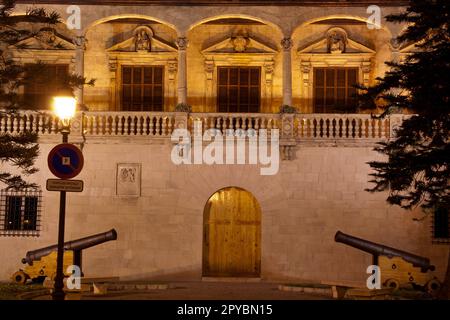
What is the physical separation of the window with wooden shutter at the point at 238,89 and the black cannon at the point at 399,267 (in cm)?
684

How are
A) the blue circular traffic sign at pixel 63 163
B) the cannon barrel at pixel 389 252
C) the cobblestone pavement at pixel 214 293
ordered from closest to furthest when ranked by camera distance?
the blue circular traffic sign at pixel 63 163 → the cobblestone pavement at pixel 214 293 → the cannon barrel at pixel 389 252

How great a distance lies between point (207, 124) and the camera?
2348 cm

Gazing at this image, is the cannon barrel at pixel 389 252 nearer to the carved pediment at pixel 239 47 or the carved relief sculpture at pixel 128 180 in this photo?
the carved relief sculpture at pixel 128 180

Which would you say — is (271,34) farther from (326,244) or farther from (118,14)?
(326,244)

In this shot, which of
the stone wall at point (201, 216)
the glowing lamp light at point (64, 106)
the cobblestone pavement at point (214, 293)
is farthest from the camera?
the stone wall at point (201, 216)

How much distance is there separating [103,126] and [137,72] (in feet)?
10.2

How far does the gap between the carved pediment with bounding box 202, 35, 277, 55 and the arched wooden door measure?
17.0 ft

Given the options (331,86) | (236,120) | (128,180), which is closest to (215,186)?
(236,120)

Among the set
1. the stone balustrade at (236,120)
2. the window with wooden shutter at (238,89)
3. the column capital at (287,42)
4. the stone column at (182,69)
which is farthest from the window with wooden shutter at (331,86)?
the stone column at (182,69)

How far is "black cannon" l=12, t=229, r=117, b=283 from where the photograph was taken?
20922 mm

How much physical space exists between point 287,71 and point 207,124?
10.5 ft

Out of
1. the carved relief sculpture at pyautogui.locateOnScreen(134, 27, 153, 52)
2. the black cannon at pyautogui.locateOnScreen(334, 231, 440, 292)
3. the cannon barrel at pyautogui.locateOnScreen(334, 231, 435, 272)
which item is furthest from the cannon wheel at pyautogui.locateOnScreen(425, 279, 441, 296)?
the carved relief sculpture at pyautogui.locateOnScreen(134, 27, 153, 52)

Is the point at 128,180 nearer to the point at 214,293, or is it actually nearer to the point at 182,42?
the point at 182,42

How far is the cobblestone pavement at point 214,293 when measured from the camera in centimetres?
1847
